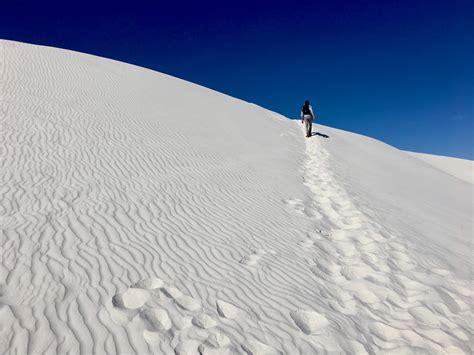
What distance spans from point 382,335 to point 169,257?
2.95 metres

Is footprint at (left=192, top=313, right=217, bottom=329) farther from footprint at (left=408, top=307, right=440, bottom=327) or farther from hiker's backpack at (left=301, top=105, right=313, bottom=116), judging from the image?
hiker's backpack at (left=301, top=105, right=313, bottom=116)

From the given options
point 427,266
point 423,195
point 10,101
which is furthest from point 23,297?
point 423,195

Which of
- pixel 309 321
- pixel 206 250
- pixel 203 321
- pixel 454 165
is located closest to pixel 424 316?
pixel 309 321

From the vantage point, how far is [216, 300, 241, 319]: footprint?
3.81m

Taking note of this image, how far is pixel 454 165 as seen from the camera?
Answer: 92.8 ft

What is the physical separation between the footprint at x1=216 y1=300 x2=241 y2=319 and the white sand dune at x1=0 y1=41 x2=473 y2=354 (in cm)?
3

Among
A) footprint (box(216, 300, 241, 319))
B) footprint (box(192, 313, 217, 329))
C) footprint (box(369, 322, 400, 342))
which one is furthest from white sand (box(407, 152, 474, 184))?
footprint (box(192, 313, 217, 329))

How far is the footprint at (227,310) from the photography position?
3.81 meters

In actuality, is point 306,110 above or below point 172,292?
above

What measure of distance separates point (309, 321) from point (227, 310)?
0.99 metres

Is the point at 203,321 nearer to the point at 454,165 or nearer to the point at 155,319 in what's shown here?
the point at 155,319

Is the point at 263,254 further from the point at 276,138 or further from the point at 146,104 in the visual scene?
the point at 146,104

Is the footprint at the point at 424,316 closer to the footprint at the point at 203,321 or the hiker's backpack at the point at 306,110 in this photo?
the footprint at the point at 203,321

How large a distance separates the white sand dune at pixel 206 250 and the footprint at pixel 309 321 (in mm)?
23
